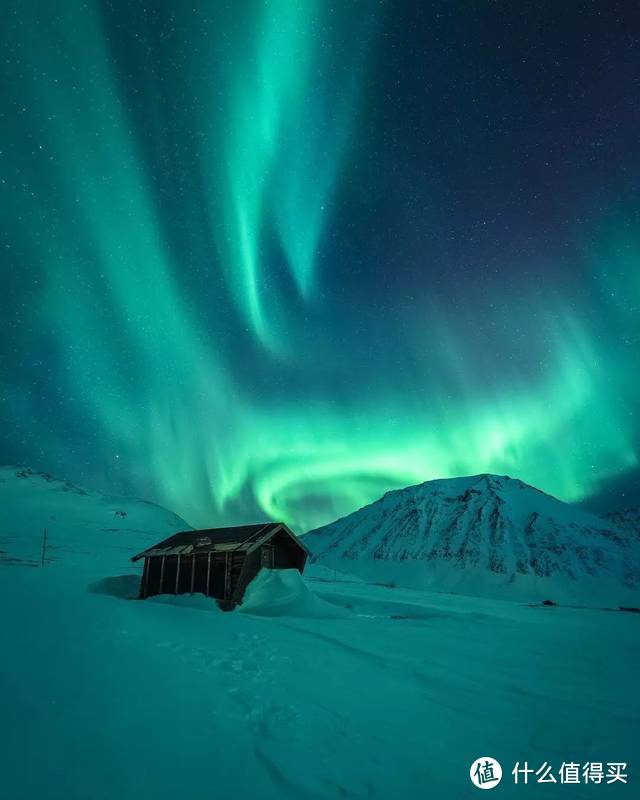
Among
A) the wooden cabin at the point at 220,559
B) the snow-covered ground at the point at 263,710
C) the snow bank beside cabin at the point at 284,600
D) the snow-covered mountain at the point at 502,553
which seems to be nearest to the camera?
the snow-covered ground at the point at 263,710

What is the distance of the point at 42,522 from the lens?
106625 mm

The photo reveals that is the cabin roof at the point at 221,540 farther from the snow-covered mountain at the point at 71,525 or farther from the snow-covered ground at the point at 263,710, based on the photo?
the snow-covered mountain at the point at 71,525

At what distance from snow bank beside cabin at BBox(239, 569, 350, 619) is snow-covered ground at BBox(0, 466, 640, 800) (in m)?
5.89

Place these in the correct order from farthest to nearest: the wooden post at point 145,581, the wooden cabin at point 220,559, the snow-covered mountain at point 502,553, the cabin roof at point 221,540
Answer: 1. the snow-covered mountain at point 502,553
2. the wooden post at point 145,581
3. the cabin roof at point 221,540
4. the wooden cabin at point 220,559

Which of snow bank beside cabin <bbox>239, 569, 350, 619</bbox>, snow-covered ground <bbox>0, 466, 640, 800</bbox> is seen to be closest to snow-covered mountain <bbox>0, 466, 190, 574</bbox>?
snow bank beside cabin <bbox>239, 569, 350, 619</bbox>

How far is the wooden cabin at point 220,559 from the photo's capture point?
75.8 feet

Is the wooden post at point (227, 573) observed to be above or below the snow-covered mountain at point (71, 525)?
below

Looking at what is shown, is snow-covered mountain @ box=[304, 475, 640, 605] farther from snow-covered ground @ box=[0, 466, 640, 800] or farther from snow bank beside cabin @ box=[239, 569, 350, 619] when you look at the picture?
snow-covered ground @ box=[0, 466, 640, 800]

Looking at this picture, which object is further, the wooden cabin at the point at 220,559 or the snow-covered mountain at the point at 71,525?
the snow-covered mountain at the point at 71,525

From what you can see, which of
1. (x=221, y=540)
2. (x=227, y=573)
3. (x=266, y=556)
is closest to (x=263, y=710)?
(x=227, y=573)

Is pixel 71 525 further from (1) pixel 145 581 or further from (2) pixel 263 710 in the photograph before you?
(2) pixel 263 710

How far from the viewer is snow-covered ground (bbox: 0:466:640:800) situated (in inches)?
192

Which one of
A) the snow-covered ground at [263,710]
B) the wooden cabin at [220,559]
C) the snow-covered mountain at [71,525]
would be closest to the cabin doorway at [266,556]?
the wooden cabin at [220,559]

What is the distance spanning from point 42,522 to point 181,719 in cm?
12028
